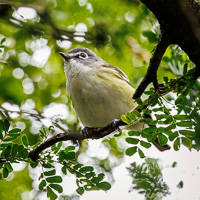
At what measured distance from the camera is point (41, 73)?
575 centimetres

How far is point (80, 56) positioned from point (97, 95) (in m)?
1.03

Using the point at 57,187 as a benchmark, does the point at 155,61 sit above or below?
above

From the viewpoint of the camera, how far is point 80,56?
508 centimetres

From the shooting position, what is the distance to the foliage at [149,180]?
2594 millimetres

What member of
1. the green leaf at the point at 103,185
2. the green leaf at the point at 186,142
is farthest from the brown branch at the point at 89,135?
the green leaf at the point at 103,185

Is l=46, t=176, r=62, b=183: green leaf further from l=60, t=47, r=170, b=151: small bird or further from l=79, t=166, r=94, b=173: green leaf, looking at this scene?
l=60, t=47, r=170, b=151: small bird

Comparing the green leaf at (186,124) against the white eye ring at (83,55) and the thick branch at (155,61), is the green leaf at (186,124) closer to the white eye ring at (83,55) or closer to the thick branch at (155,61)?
the thick branch at (155,61)

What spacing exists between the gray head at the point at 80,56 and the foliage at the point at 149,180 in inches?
94.6

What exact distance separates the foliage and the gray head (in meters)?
2.40

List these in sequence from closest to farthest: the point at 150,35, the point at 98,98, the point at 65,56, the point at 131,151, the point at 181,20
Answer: the point at 181,20
the point at 131,151
the point at 150,35
the point at 98,98
the point at 65,56

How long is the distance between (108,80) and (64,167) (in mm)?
1943

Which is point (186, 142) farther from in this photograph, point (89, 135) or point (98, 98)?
point (98, 98)

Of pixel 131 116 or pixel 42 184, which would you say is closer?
pixel 131 116

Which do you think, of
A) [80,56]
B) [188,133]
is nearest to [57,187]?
[188,133]
